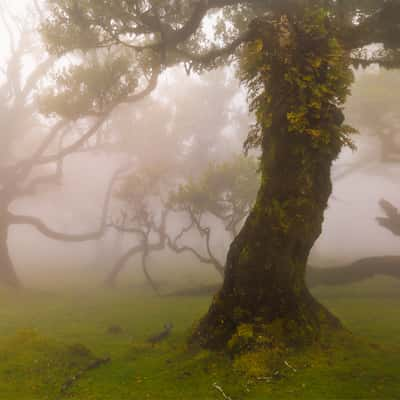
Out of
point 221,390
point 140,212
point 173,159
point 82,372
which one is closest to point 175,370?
point 221,390

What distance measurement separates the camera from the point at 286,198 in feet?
32.7

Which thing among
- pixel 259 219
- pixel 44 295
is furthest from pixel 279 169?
pixel 44 295

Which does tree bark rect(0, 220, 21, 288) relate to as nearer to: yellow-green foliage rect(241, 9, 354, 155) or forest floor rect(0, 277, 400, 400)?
forest floor rect(0, 277, 400, 400)

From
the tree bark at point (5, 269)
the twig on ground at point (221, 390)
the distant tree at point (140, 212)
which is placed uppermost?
the distant tree at point (140, 212)

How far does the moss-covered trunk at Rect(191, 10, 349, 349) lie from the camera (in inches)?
365

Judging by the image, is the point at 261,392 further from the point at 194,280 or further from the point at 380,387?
the point at 194,280

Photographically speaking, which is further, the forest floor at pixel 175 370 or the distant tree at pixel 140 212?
the distant tree at pixel 140 212

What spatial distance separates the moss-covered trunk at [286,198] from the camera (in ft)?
30.4

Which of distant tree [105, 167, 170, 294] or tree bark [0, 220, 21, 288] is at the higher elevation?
distant tree [105, 167, 170, 294]

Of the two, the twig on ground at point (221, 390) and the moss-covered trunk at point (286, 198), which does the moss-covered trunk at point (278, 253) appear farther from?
the twig on ground at point (221, 390)

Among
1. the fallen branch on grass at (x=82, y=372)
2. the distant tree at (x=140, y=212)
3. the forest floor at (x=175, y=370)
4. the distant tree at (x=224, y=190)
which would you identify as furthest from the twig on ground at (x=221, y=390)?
the distant tree at (x=140, y=212)

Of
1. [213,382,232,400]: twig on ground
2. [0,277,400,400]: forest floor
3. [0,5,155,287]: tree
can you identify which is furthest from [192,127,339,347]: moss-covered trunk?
[0,5,155,287]: tree

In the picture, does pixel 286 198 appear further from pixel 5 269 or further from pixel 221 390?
pixel 5 269

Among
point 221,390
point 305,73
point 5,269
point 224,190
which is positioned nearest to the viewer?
point 221,390
